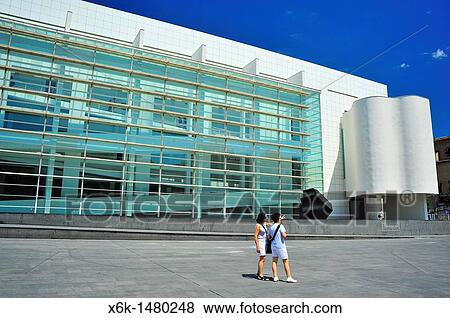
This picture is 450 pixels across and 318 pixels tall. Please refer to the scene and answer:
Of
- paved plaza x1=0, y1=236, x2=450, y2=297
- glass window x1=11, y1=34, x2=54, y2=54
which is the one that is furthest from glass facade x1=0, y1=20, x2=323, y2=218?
paved plaza x1=0, y1=236, x2=450, y2=297

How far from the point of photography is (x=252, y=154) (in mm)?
29891

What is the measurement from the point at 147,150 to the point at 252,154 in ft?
28.2

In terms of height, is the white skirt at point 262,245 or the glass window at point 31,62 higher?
the glass window at point 31,62

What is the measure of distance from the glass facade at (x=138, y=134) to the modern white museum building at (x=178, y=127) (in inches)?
3.5

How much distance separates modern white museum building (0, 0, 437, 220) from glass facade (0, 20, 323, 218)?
9 cm

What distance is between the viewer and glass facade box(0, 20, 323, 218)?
23.2 m

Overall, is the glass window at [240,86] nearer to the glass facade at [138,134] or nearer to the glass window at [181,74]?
the glass facade at [138,134]

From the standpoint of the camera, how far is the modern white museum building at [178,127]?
23.6 meters

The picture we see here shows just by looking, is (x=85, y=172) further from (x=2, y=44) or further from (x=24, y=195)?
(x=2, y=44)

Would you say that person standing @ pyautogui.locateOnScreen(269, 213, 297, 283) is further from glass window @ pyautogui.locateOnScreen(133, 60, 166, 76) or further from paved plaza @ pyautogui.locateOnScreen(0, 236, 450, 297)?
glass window @ pyautogui.locateOnScreen(133, 60, 166, 76)

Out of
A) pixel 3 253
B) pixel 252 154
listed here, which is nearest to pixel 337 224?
pixel 252 154

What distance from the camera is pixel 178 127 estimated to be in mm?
28016

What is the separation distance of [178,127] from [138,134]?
318cm

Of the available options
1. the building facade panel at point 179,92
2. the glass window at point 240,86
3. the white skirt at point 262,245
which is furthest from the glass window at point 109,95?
the white skirt at point 262,245
